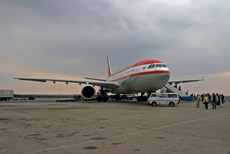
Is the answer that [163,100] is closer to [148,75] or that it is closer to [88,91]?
[148,75]

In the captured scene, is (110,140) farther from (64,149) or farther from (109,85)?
(109,85)

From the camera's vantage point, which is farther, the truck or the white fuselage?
the truck

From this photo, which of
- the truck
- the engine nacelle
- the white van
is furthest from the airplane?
the truck

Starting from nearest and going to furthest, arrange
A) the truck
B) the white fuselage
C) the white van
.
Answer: the white fuselage, the white van, the truck

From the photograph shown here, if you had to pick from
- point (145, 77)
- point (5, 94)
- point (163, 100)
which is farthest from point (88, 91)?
point (5, 94)

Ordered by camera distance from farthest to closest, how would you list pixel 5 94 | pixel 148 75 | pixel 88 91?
pixel 5 94 < pixel 88 91 < pixel 148 75

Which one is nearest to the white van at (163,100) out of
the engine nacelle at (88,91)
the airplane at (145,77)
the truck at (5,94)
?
the airplane at (145,77)

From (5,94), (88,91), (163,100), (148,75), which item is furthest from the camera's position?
(5,94)

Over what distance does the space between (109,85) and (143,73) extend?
919 cm

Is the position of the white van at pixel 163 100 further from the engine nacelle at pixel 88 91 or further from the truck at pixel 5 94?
the truck at pixel 5 94

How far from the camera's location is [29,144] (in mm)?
4711

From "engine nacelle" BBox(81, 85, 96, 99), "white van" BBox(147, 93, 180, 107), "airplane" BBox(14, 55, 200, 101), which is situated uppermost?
"airplane" BBox(14, 55, 200, 101)

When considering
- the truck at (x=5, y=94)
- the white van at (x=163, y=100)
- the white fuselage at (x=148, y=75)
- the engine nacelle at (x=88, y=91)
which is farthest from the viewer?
the truck at (x=5, y=94)

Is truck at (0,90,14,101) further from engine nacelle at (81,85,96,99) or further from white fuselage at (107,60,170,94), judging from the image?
white fuselage at (107,60,170,94)
